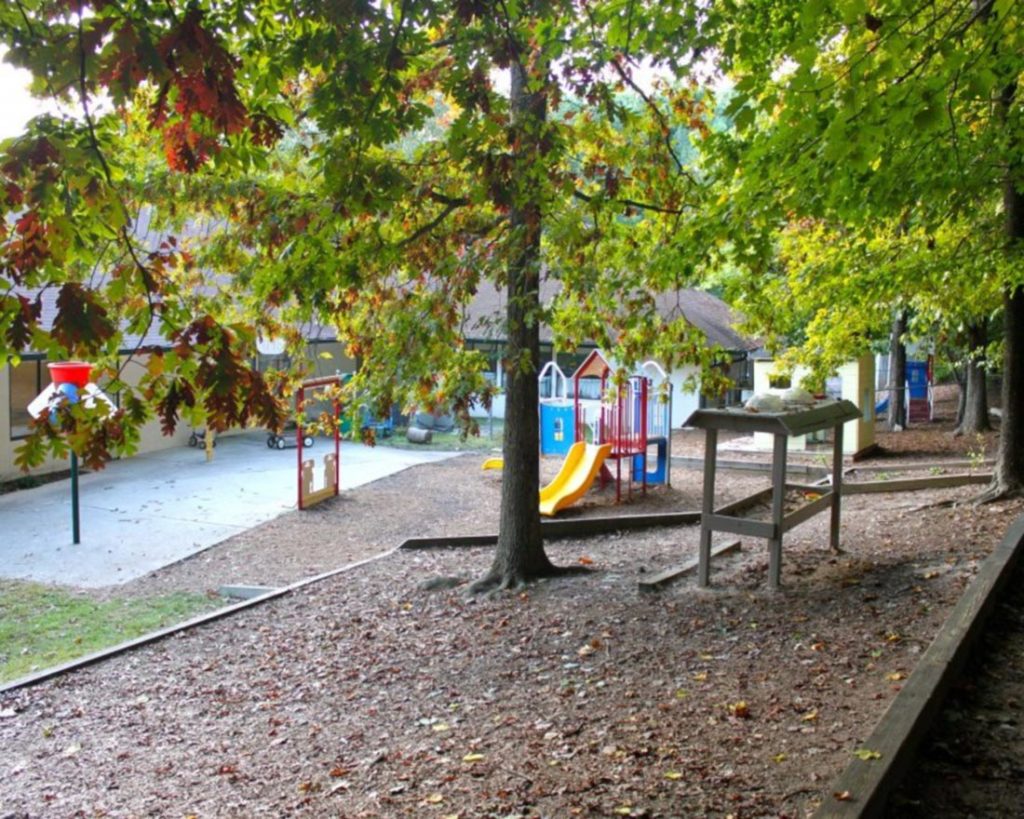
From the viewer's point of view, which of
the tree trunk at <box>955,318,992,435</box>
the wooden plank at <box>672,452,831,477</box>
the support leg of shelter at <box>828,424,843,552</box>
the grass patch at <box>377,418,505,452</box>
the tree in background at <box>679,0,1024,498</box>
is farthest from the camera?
the grass patch at <box>377,418,505,452</box>

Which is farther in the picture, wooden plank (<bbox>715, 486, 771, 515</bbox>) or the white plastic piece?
wooden plank (<bbox>715, 486, 771, 515</bbox>)

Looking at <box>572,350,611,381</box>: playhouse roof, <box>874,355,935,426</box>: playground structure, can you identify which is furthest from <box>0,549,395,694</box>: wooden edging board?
<box>874,355,935,426</box>: playground structure

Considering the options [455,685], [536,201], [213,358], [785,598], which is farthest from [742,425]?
[213,358]

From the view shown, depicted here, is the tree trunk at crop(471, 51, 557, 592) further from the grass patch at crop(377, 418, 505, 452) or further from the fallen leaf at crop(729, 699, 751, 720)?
the grass patch at crop(377, 418, 505, 452)

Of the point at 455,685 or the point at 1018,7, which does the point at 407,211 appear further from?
the point at 1018,7

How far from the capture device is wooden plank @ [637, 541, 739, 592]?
864cm

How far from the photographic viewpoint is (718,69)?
8.70 m

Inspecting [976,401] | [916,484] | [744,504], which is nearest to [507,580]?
[744,504]

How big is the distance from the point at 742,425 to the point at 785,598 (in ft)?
4.66

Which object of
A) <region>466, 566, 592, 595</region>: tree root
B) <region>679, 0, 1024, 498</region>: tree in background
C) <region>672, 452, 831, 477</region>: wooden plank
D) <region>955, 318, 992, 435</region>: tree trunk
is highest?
<region>679, 0, 1024, 498</region>: tree in background

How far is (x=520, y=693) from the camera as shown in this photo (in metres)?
6.46

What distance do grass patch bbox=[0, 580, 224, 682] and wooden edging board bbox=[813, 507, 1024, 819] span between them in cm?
724

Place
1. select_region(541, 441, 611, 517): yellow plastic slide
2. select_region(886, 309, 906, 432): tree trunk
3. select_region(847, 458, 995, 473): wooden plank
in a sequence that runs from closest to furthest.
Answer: select_region(541, 441, 611, 517): yellow plastic slide → select_region(847, 458, 995, 473): wooden plank → select_region(886, 309, 906, 432): tree trunk

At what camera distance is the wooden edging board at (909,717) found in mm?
3517
